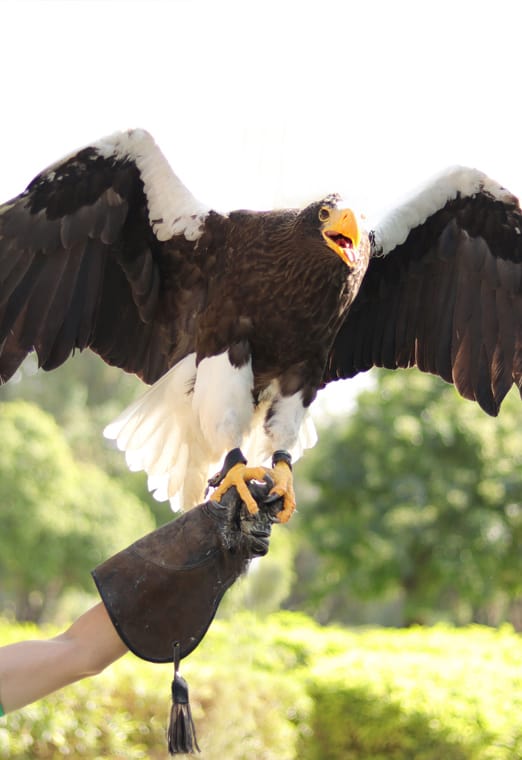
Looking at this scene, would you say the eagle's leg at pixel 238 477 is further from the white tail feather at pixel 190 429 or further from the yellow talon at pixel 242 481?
the white tail feather at pixel 190 429

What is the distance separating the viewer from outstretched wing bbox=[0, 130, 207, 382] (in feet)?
12.2

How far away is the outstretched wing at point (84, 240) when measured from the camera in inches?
147

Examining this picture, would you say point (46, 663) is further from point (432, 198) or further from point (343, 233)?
point (432, 198)

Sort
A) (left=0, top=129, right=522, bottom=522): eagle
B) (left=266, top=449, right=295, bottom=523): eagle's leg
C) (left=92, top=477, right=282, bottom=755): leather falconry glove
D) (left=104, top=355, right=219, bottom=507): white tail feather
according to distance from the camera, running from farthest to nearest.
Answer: (left=104, top=355, right=219, bottom=507): white tail feather, (left=0, top=129, right=522, bottom=522): eagle, (left=266, top=449, right=295, bottom=523): eagle's leg, (left=92, top=477, right=282, bottom=755): leather falconry glove

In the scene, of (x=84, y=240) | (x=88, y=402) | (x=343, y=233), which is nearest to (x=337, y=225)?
(x=343, y=233)

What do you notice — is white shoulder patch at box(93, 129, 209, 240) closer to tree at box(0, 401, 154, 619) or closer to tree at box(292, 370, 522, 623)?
tree at box(292, 370, 522, 623)

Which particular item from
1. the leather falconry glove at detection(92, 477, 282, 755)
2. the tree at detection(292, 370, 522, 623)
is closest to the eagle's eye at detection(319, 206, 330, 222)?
the leather falconry glove at detection(92, 477, 282, 755)

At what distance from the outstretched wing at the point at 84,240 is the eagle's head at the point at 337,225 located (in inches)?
21.5

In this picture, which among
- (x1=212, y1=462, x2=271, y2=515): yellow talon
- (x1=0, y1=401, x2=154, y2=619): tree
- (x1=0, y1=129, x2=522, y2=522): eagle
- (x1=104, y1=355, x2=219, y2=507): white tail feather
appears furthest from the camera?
(x1=0, y1=401, x2=154, y2=619): tree

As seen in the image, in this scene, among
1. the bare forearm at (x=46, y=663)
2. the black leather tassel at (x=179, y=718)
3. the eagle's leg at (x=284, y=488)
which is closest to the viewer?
the bare forearm at (x=46, y=663)

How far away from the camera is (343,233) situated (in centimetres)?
342

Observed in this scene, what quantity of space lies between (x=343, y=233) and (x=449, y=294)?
1.01 metres

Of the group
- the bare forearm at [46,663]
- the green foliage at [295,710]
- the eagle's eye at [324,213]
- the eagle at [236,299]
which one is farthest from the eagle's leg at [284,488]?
the green foliage at [295,710]

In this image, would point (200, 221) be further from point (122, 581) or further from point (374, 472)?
point (374, 472)
